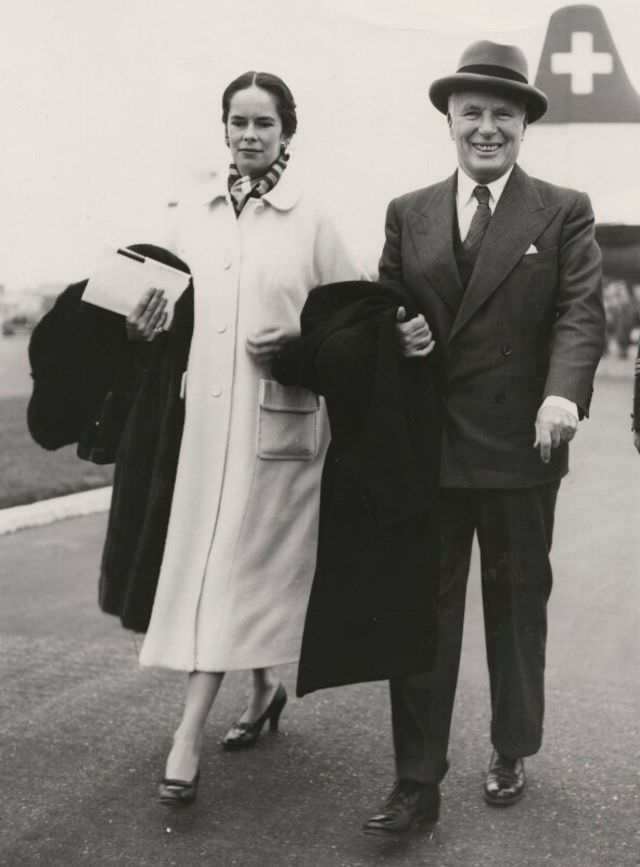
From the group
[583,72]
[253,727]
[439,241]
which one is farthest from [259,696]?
[583,72]

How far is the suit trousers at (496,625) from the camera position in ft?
11.2

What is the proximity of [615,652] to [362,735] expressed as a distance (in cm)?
162

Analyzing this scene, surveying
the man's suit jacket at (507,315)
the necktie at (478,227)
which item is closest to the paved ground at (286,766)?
the man's suit jacket at (507,315)

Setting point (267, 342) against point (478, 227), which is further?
point (267, 342)

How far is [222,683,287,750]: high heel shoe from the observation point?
397 cm

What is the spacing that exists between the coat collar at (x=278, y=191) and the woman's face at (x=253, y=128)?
0.08 meters

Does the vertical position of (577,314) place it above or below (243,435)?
above

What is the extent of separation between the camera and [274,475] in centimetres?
361

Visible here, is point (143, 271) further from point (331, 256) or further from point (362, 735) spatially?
point (362, 735)

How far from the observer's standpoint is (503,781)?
3535 millimetres

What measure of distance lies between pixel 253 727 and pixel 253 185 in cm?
180

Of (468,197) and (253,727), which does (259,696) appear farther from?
(468,197)

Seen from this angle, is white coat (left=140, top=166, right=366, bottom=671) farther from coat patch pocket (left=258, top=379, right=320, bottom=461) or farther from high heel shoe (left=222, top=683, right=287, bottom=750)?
high heel shoe (left=222, top=683, right=287, bottom=750)

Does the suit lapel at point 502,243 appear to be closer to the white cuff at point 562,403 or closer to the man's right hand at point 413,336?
the man's right hand at point 413,336
